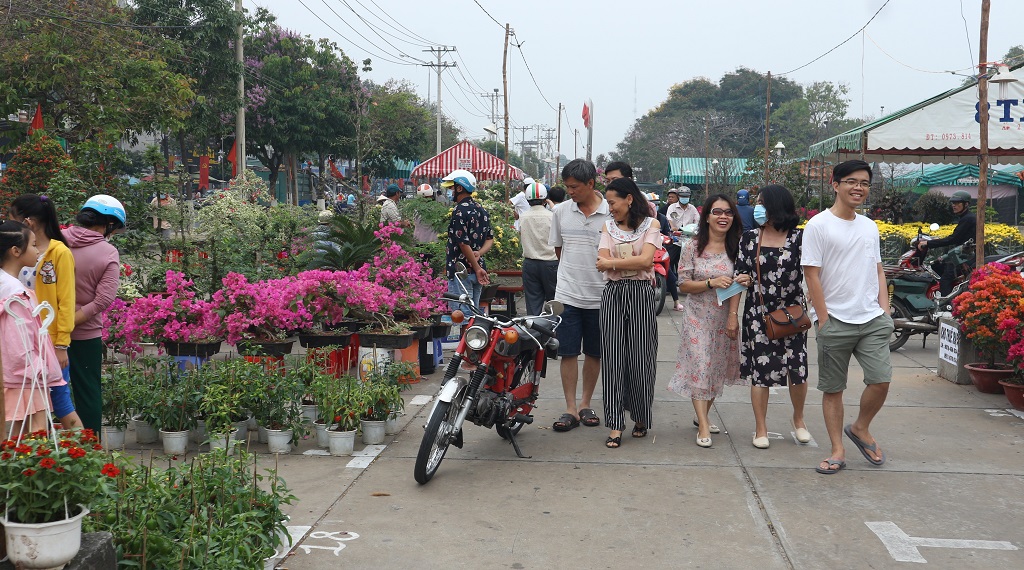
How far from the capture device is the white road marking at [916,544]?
14.1 ft

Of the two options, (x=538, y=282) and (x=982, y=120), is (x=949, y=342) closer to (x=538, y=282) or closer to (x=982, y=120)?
(x=982, y=120)

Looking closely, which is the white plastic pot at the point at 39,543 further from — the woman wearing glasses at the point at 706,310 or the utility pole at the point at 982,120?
the utility pole at the point at 982,120

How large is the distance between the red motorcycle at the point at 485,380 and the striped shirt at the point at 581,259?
49 centimetres

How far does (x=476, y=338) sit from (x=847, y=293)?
7.38 ft

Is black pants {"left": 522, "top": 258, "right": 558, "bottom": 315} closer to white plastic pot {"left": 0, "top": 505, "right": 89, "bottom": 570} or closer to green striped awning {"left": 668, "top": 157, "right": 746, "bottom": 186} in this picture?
white plastic pot {"left": 0, "top": 505, "right": 89, "bottom": 570}

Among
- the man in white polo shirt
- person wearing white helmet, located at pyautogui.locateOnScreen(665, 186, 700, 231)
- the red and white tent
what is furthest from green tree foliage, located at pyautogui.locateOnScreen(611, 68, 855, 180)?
the man in white polo shirt

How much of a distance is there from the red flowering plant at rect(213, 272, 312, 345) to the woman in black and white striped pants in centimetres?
255

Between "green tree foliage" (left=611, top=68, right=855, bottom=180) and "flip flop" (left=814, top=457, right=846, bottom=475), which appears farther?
"green tree foliage" (left=611, top=68, right=855, bottom=180)

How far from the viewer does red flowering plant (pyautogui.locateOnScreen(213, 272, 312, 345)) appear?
7148 millimetres

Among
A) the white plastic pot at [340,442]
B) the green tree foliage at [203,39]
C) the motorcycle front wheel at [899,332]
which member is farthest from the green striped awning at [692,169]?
the white plastic pot at [340,442]

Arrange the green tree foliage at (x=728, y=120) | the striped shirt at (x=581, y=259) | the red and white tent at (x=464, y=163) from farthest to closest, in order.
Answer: the green tree foliage at (x=728, y=120), the red and white tent at (x=464, y=163), the striped shirt at (x=581, y=259)

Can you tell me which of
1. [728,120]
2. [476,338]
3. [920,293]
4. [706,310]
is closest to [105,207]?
[476,338]

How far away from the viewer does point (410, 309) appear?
852 cm

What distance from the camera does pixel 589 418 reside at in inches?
270
